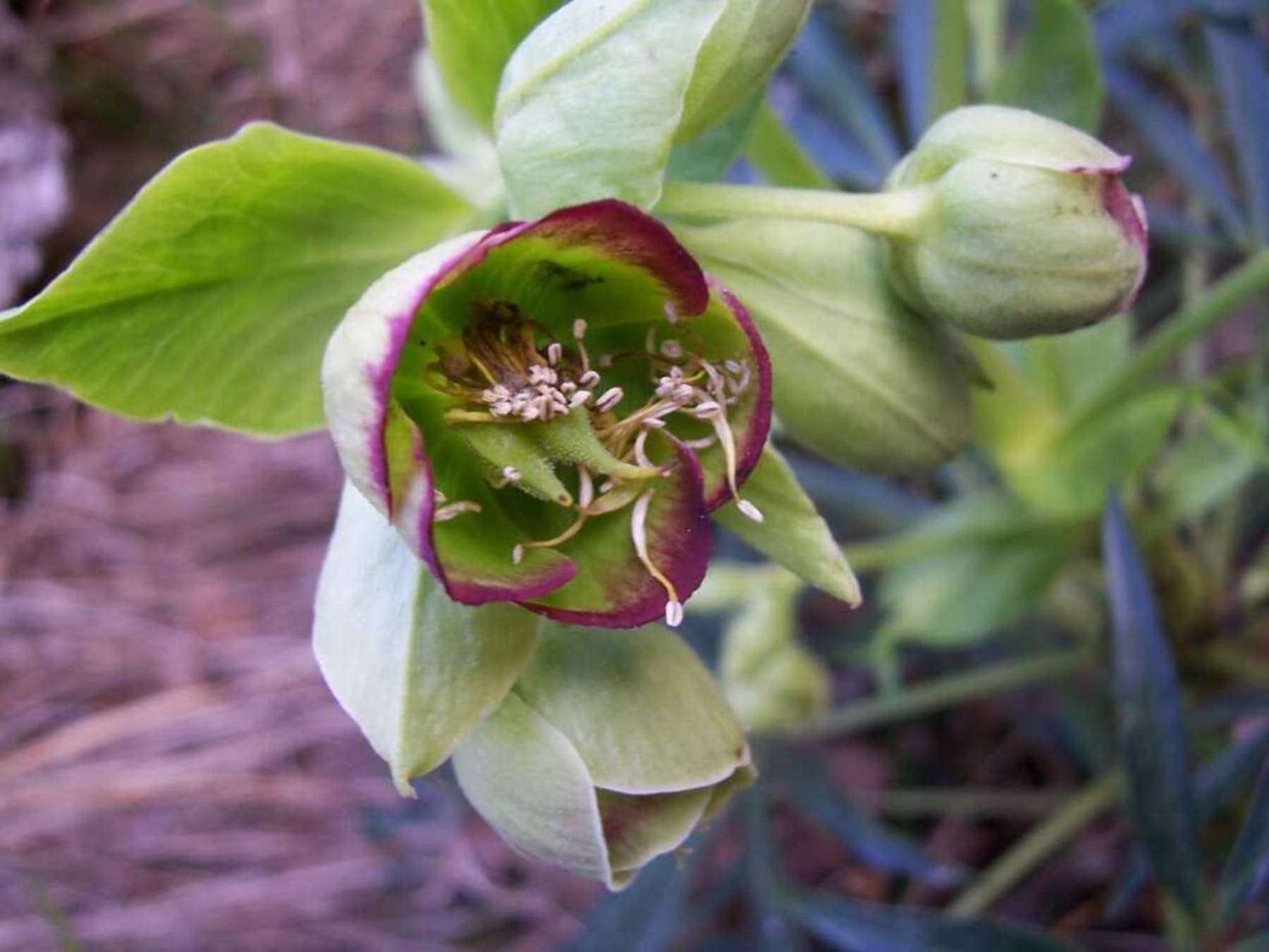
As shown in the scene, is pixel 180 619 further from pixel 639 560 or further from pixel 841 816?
pixel 639 560

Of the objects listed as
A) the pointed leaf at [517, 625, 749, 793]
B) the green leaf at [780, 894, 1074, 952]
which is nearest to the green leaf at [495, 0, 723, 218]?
the pointed leaf at [517, 625, 749, 793]

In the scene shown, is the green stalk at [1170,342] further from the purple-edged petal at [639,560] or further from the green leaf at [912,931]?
the purple-edged petal at [639,560]

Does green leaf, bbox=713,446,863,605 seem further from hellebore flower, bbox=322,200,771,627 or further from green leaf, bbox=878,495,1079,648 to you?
green leaf, bbox=878,495,1079,648

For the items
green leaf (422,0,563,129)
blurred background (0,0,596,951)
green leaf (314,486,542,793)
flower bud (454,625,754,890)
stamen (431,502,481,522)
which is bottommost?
blurred background (0,0,596,951)

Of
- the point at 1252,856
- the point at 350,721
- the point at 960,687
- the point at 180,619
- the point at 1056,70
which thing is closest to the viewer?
the point at 1252,856

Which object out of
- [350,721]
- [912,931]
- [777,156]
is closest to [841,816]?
[912,931]

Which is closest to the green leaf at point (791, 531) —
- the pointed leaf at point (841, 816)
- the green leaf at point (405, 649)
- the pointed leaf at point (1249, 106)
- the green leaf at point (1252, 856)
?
the green leaf at point (405, 649)
